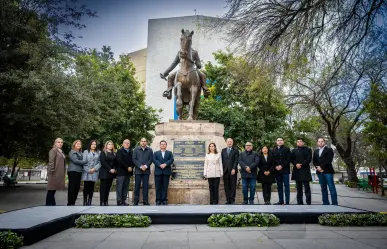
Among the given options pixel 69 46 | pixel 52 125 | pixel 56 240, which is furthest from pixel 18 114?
pixel 56 240

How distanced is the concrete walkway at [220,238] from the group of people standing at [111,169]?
294cm

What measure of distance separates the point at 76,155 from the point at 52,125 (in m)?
5.69

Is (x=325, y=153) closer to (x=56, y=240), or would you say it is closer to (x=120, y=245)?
(x=120, y=245)

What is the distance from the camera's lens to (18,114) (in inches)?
481

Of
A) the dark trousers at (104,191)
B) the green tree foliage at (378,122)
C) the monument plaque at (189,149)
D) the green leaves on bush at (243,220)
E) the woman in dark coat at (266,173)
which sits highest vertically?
the green tree foliage at (378,122)

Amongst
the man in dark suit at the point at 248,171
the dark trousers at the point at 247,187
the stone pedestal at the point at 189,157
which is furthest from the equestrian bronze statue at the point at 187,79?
the dark trousers at the point at 247,187

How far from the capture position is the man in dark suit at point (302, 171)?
8.87 m

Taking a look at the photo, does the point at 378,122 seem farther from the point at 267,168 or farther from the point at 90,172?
the point at 90,172

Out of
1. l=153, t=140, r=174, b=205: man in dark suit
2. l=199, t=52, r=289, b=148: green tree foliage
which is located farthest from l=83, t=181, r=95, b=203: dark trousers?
l=199, t=52, r=289, b=148: green tree foliage

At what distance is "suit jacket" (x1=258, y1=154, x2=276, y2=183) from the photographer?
923 centimetres

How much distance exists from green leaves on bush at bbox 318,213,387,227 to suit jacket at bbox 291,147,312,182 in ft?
9.28

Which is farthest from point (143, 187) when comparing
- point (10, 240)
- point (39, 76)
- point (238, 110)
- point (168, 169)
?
point (238, 110)

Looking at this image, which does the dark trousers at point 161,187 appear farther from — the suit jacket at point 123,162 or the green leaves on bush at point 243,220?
the green leaves on bush at point 243,220

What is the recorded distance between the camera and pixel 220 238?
487 centimetres
